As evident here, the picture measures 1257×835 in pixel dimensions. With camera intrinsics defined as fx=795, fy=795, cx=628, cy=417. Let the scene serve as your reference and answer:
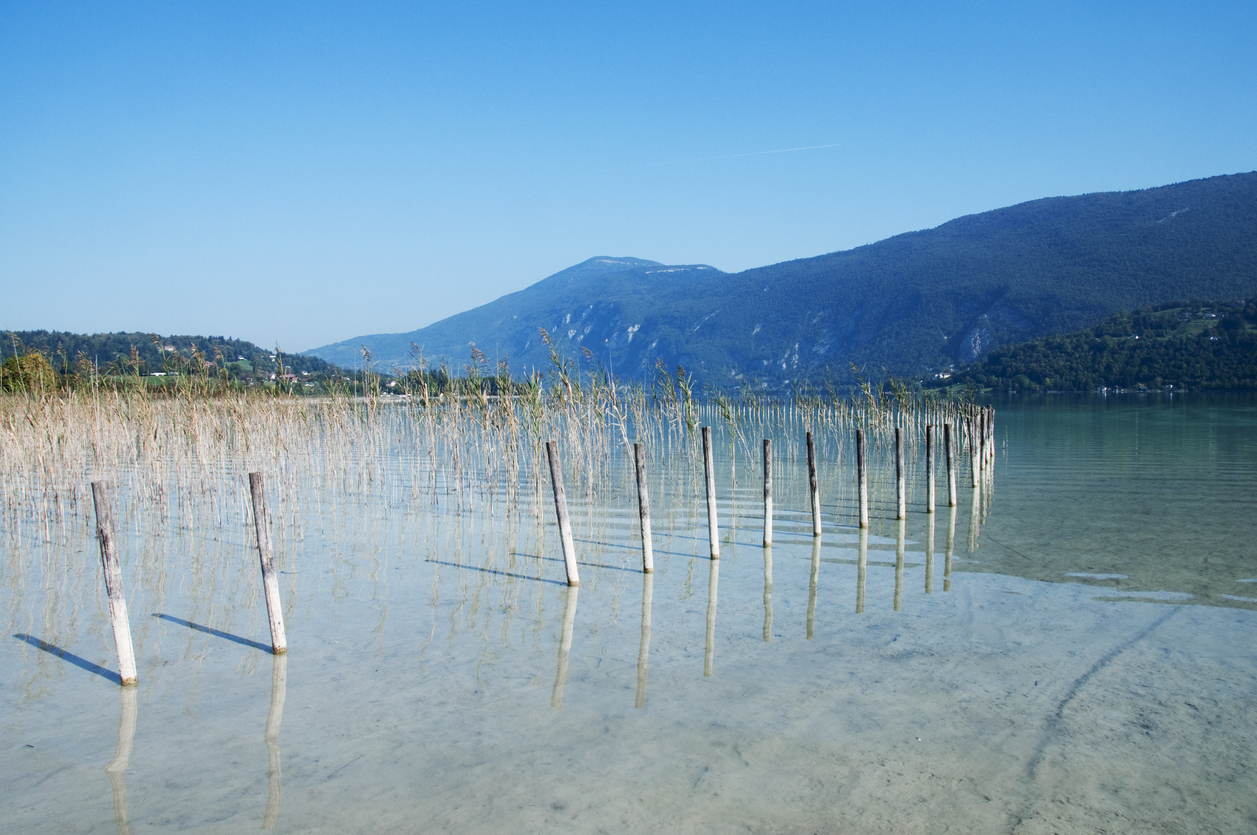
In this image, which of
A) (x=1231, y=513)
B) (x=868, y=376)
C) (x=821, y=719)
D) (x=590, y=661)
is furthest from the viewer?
(x=868, y=376)

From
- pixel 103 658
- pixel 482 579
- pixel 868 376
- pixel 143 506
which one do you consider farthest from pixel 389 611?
pixel 868 376

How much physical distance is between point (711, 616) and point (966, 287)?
432 ft

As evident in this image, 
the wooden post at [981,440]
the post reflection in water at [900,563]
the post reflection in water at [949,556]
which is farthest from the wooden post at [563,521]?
the wooden post at [981,440]

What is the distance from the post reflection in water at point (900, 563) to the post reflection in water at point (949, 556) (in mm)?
474

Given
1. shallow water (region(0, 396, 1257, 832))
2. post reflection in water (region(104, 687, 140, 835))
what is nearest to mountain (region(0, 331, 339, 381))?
shallow water (region(0, 396, 1257, 832))

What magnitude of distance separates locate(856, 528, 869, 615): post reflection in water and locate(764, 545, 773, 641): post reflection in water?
2.86 ft

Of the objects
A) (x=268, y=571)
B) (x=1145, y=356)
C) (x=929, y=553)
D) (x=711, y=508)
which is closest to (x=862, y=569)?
(x=929, y=553)

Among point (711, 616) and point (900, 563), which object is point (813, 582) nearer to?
point (900, 563)

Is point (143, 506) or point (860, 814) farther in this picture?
point (143, 506)

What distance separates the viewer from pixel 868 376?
113188 mm

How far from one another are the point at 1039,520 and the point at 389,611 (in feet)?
33.6

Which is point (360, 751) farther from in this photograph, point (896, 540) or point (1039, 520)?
point (1039, 520)

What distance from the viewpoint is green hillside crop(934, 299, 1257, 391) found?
6756 centimetres

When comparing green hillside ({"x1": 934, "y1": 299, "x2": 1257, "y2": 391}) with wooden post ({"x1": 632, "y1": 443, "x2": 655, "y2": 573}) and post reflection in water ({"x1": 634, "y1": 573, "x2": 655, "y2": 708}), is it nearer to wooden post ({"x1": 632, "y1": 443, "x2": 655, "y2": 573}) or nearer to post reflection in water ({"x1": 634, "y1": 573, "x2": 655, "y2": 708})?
wooden post ({"x1": 632, "y1": 443, "x2": 655, "y2": 573})
